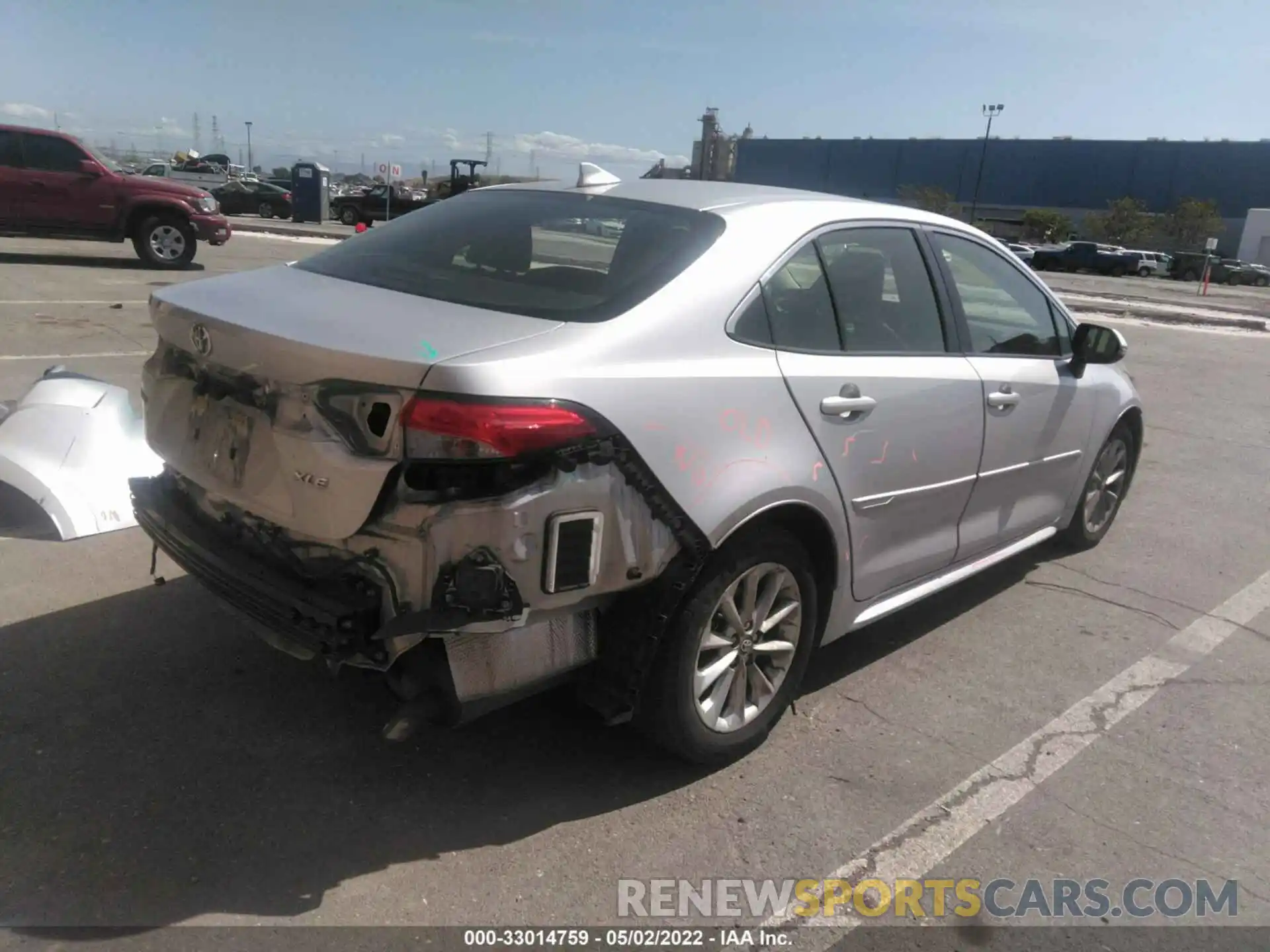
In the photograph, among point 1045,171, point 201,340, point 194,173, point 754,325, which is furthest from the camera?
point 1045,171

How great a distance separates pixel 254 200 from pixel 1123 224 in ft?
212

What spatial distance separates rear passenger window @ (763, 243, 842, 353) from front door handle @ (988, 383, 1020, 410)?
3.10 ft

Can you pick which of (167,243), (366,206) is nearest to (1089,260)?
(366,206)

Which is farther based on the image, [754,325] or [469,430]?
[754,325]

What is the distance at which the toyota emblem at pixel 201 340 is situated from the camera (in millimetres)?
2854

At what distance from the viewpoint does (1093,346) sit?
4.68 metres

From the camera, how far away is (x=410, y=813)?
9.58 ft

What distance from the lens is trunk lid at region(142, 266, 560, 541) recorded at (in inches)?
98.0

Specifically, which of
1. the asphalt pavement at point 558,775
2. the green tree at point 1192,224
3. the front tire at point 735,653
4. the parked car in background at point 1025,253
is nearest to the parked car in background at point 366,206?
the parked car in background at point 1025,253

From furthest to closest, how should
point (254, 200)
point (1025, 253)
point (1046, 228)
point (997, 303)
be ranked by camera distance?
1. point (1046, 228)
2. point (1025, 253)
3. point (254, 200)
4. point (997, 303)

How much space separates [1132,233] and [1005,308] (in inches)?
3218

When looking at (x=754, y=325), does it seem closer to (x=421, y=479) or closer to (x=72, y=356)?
(x=421, y=479)

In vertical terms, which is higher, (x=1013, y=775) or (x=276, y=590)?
(x=276, y=590)

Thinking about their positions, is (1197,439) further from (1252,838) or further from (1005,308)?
(1252,838)
